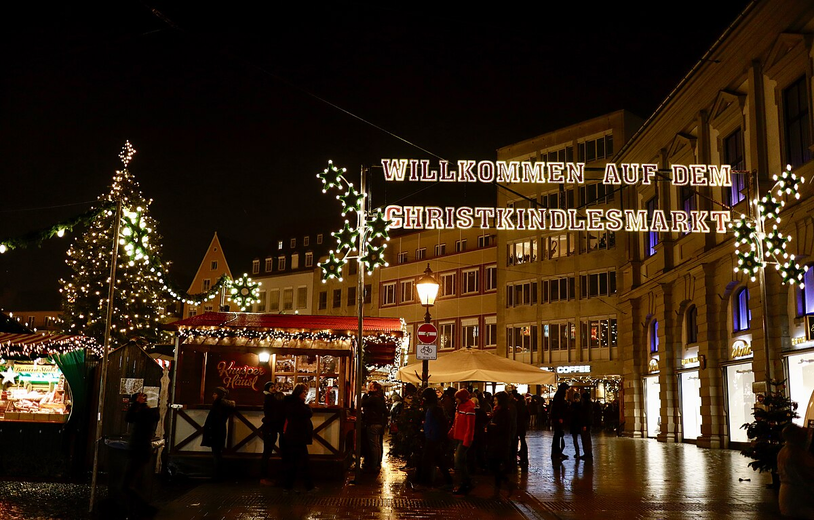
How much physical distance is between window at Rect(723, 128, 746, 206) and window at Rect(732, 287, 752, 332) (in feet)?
9.02

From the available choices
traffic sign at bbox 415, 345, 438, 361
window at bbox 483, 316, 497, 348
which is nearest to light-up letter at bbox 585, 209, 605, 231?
traffic sign at bbox 415, 345, 438, 361

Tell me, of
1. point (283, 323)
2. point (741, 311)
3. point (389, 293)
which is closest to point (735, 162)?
point (741, 311)

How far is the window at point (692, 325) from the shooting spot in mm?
28734

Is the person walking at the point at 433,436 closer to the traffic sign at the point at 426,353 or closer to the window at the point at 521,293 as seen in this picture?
the traffic sign at the point at 426,353

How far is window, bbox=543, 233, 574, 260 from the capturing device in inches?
1909

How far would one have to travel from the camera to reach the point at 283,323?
1773cm

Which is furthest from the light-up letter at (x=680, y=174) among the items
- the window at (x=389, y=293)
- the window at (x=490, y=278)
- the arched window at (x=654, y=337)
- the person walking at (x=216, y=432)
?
the window at (x=389, y=293)

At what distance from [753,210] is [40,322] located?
10124 cm

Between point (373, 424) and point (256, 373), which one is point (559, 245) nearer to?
point (256, 373)

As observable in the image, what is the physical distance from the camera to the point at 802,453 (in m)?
9.99

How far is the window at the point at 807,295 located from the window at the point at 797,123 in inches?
110

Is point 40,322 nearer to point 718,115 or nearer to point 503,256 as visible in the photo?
point 503,256

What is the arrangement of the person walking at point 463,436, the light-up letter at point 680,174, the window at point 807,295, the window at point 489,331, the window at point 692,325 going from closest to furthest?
the person walking at point 463,436
the light-up letter at point 680,174
the window at point 807,295
the window at point 692,325
the window at point 489,331

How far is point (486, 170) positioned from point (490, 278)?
37052 mm
